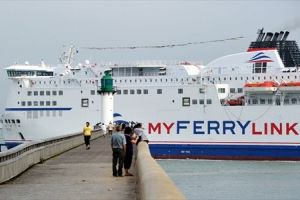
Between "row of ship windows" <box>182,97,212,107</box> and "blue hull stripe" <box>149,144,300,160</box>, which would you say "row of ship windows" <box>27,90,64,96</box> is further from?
"row of ship windows" <box>182,97,212,107</box>

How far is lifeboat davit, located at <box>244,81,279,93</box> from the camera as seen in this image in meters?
40.3

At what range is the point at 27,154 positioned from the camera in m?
14.1

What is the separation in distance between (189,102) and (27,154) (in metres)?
27.9

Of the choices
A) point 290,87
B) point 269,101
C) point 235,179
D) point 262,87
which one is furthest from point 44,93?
point 235,179

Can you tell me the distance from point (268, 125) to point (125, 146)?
28905 millimetres

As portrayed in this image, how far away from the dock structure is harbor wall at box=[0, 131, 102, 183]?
14 cm

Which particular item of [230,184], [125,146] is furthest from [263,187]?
[125,146]

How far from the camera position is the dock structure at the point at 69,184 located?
9145 mm

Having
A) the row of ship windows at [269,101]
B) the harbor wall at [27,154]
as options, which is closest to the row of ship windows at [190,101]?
the row of ship windows at [269,101]

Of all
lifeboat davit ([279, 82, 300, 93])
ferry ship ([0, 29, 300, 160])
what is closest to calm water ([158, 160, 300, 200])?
ferry ship ([0, 29, 300, 160])

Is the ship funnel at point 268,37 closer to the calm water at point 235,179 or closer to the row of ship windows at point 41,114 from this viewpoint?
the calm water at point 235,179

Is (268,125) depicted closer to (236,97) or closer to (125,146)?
(236,97)

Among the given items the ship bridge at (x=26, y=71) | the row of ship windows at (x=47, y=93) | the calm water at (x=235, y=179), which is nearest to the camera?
the calm water at (x=235, y=179)

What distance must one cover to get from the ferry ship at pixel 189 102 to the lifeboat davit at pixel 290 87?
0.19 ft
